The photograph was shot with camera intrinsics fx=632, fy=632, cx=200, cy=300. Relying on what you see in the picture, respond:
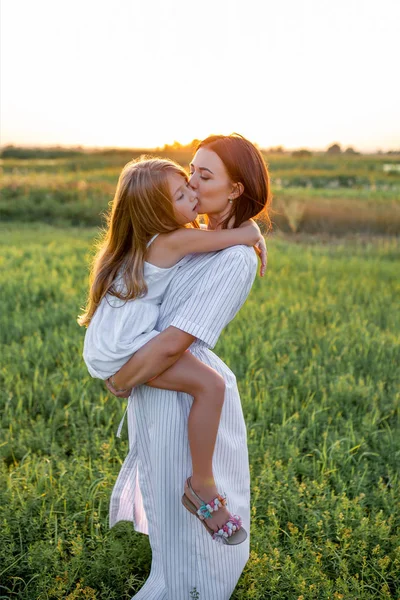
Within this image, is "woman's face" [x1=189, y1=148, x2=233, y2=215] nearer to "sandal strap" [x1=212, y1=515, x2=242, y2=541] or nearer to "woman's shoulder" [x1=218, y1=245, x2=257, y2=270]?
"woman's shoulder" [x1=218, y1=245, x2=257, y2=270]

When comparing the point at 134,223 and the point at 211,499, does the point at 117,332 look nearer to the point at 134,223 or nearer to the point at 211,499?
the point at 134,223

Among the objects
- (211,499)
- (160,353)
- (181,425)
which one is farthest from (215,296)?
(211,499)

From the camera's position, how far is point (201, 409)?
1949 mm

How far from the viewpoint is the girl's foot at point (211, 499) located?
197 centimetres

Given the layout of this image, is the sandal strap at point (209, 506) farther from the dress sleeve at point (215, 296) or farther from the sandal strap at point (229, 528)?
the dress sleeve at point (215, 296)

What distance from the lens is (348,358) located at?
505 centimetres

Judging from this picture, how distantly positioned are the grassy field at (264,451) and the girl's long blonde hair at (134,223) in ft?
3.70

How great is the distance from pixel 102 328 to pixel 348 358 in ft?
11.1

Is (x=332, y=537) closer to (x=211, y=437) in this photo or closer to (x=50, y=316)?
(x=211, y=437)

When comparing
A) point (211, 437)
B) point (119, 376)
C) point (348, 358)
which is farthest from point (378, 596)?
point (348, 358)

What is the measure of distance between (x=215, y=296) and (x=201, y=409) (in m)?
0.35

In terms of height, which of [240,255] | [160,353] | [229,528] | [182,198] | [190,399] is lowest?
[229,528]

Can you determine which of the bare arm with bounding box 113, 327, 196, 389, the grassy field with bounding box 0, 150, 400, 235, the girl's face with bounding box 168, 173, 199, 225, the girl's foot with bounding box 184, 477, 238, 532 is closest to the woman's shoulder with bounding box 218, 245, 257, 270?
the girl's face with bounding box 168, 173, 199, 225

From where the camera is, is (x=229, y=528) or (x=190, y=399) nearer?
(x=229, y=528)
